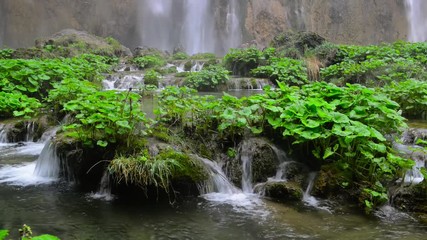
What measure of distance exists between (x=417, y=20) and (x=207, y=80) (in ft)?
84.7

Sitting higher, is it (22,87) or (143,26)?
(143,26)

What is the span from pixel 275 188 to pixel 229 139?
118cm

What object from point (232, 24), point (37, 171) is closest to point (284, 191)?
point (37, 171)

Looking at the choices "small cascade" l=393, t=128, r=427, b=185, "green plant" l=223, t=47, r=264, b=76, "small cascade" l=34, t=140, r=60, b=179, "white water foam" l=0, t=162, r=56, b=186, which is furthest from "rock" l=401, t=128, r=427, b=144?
"green plant" l=223, t=47, r=264, b=76

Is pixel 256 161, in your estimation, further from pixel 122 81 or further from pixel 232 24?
pixel 232 24

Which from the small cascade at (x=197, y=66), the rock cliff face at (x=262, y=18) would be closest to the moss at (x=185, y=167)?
the small cascade at (x=197, y=66)

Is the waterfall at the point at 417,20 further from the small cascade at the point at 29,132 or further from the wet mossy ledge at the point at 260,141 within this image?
the small cascade at the point at 29,132

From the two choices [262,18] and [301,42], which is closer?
[301,42]

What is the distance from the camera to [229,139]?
18.1 feet

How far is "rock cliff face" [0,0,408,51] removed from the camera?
88.1 feet

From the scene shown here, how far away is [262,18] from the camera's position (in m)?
28.5

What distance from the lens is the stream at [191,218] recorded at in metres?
3.62

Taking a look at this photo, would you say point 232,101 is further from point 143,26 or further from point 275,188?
point 143,26

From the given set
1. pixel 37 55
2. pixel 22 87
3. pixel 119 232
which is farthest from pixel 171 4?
pixel 119 232
